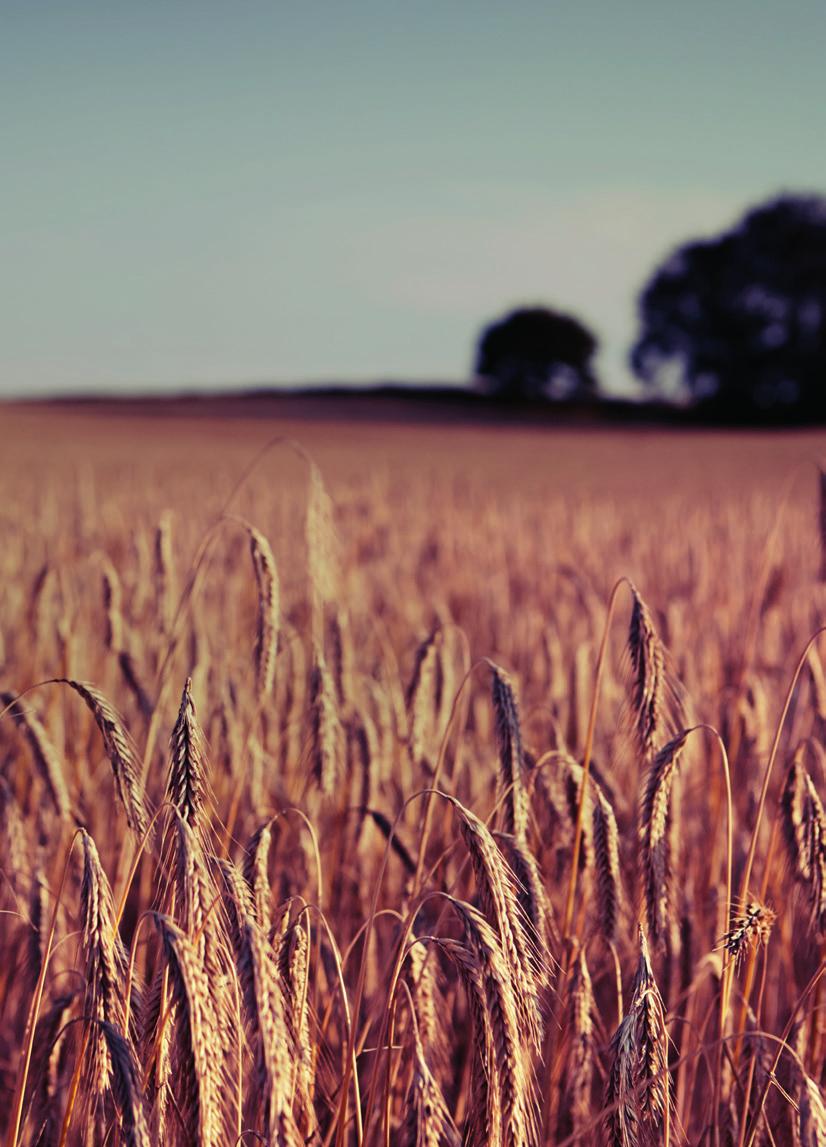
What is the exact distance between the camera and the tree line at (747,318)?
126 ft

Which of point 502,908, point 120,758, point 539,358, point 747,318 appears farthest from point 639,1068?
point 539,358

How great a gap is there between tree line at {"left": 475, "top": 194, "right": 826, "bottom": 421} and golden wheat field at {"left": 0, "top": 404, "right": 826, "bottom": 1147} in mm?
35761

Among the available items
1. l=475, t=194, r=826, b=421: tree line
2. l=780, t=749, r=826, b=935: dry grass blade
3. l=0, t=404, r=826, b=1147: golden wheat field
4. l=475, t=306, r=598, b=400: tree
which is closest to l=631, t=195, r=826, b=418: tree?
l=475, t=194, r=826, b=421: tree line

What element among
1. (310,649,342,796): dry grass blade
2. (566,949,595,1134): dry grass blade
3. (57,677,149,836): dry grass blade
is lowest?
(566,949,595,1134): dry grass blade

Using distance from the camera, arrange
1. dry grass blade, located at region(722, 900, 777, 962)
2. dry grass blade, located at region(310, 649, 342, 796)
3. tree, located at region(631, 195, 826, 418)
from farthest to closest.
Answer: tree, located at region(631, 195, 826, 418) → dry grass blade, located at region(310, 649, 342, 796) → dry grass blade, located at region(722, 900, 777, 962)

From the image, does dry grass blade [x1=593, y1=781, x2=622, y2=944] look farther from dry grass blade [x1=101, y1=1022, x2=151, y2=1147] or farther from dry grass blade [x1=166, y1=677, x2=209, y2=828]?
dry grass blade [x1=101, y1=1022, x2=151, y2=1147]

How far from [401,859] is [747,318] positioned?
40.2 m

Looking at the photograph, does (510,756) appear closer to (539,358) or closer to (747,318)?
(747,318)

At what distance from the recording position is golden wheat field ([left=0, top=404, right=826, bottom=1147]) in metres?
0.93

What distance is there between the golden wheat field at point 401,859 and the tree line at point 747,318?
1408 inches

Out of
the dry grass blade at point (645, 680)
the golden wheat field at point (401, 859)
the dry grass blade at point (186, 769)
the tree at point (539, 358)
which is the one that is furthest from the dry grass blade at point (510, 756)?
the tree at point (539, 358)

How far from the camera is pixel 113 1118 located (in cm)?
100

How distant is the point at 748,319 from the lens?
128ft

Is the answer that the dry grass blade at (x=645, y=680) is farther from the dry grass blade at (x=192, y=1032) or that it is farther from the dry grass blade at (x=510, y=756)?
the dry grass blade at (x=192, y=1032)
